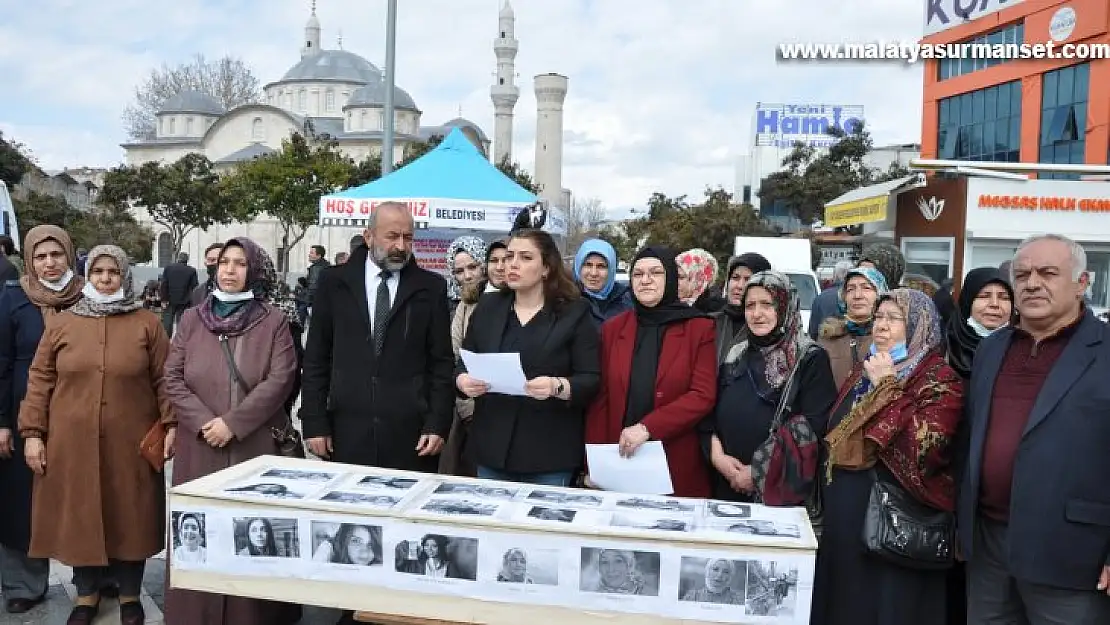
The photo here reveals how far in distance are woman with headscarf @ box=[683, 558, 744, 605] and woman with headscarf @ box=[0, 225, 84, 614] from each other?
139 inches

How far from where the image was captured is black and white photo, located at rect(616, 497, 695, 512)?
2949mm

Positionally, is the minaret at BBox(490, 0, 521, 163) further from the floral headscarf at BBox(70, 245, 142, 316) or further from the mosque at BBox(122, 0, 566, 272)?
the floral headscarf at BBox(70, 245, 142, 316)

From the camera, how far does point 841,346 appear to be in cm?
483

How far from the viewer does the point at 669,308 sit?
381cm

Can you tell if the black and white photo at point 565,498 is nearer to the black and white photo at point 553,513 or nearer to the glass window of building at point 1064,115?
the black and white photo at point 553,513

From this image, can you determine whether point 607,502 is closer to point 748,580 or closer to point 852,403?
point 748,580

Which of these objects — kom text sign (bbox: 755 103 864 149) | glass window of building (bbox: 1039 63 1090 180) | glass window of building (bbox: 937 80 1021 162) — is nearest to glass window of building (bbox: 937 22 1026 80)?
glass window of building (bbox: 937 80 1021 162)

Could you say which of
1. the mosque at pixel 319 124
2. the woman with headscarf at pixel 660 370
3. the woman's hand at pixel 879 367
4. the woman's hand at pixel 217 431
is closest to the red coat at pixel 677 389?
the woman with headscarf at pixel 660 370

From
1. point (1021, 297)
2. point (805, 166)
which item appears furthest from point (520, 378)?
point (805, 166)

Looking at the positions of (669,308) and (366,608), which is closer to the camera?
(366,608)

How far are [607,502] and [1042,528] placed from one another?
1414 millimetres

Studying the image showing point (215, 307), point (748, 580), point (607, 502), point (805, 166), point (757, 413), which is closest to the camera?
point (748, 580)

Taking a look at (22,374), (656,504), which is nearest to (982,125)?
(656,504)

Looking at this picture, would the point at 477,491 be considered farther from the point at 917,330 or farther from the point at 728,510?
the point at 917,330
